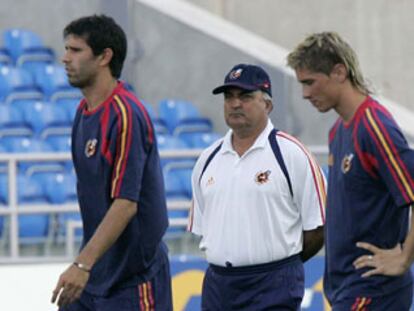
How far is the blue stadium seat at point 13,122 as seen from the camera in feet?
41.0

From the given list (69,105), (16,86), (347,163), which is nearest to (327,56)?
(347,163)

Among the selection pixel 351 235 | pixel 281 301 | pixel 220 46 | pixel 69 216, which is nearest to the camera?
pixel 351 235

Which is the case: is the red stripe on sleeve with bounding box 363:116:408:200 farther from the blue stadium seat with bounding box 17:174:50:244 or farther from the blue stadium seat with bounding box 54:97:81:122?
the blue stadium seat with bounding box 54:97:81:122

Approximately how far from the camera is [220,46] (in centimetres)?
1399

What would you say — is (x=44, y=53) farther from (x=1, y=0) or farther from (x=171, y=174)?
(x=171, y=174)

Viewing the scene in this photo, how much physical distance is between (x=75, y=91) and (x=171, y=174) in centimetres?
216

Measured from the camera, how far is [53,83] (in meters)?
13.5

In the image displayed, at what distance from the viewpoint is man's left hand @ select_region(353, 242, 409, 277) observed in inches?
202

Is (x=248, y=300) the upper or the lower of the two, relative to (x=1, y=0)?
lower

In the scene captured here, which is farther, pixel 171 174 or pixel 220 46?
pixel 220 46

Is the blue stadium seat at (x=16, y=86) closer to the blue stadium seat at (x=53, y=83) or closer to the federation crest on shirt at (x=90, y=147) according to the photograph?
the blue stadium seat at (x=53, y=83)

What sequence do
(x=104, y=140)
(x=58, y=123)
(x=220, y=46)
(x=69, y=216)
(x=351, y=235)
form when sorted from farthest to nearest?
(x=220, y=46) → (x=58, y=123) → (x=69, y=216) → (x=104, y=140) → (x=351, y=235)

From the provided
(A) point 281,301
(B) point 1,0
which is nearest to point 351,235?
(A) point 281,301

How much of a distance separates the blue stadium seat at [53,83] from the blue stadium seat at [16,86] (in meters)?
0.09
